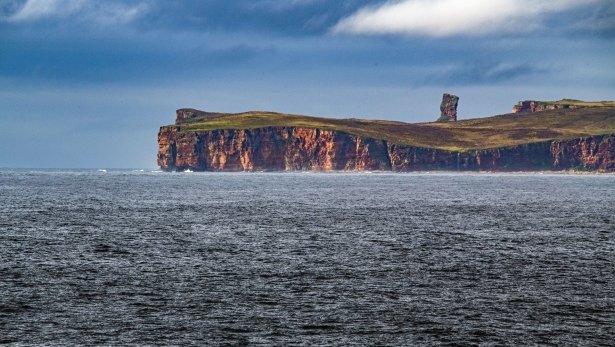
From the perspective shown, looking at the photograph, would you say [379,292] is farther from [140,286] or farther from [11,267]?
[11,267]

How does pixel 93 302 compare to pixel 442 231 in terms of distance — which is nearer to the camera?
pixel 93 302

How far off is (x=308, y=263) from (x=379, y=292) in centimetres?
1302

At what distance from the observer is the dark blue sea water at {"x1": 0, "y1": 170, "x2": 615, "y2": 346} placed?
41.3 meters

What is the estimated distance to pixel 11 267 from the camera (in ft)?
199

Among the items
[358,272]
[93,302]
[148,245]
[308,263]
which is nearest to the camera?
[93,302]

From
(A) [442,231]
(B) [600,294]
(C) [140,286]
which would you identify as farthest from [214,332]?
(A) [442,231]

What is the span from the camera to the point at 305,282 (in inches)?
2168

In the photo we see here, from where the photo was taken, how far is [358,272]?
59.9 m

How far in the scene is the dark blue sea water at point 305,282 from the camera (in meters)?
41.3

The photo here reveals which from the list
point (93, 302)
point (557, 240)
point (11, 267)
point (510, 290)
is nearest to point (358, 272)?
point (510, 290)

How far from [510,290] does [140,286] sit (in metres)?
24.0

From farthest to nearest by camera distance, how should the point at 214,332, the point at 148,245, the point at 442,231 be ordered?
1. the point at 442,231
2. the point at 148,245
3. the point at 214,332

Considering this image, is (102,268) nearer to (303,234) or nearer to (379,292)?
(379,292)

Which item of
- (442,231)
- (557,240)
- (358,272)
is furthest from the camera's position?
(442,231)
